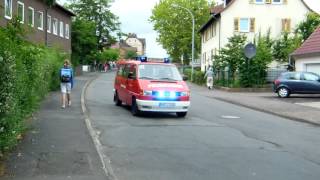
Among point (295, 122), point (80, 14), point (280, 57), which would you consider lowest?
point (295, 122)

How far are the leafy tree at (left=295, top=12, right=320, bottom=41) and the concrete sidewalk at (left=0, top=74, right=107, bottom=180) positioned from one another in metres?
42.3

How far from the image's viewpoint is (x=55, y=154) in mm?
10547

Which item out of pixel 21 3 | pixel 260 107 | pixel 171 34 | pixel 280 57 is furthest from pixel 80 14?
pixel 260 107

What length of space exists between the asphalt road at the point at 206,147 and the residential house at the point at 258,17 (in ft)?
133

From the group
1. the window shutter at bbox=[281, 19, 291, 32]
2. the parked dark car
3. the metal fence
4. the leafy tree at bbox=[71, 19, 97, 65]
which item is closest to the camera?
the parked dark car

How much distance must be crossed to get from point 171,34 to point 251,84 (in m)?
50.9

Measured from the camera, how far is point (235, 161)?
415 inches

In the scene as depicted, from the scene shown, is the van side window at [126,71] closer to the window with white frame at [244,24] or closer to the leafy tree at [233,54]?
the leafy tree at [233,54]

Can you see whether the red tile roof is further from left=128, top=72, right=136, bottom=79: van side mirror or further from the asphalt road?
left=128, top=72, right=136, bottom=79: van side mirror

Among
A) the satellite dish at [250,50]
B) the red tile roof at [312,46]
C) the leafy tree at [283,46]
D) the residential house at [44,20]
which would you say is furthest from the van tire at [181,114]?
the leafy tree at [283,46]

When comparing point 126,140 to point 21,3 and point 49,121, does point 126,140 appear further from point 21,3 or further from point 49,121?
point 21,3

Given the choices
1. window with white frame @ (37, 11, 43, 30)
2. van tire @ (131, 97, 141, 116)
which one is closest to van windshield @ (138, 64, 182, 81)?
van tire @ (131, 97, 141, 116)

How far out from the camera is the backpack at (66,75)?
70.1ft

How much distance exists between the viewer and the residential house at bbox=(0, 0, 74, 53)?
131 feet
